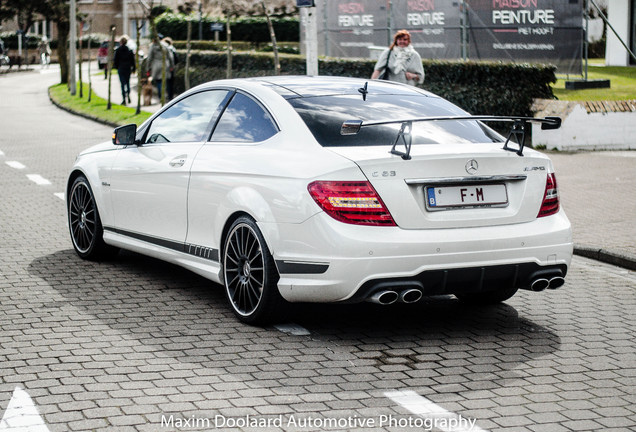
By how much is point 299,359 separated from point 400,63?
963 cm

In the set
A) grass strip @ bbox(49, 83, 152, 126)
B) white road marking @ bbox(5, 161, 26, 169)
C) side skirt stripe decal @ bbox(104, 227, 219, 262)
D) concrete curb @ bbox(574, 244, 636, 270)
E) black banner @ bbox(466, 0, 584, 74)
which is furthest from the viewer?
grass strip @ bbox(49, 83, 152, 126)

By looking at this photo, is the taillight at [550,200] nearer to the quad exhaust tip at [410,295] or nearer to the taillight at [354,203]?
the quad exhaust tip at [410,295]

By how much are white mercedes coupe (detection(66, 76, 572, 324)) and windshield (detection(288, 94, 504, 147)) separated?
0.5 inches

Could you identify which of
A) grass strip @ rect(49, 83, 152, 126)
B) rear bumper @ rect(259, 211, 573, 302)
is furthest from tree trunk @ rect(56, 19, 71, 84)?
rear bumper @ rect(259, 211, 573, 302)

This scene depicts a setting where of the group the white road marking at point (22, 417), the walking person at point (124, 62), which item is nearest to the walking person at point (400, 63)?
the white road marking at point (22, 417)

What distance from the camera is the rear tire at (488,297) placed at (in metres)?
7.28

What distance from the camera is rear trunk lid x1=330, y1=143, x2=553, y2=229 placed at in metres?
5.97

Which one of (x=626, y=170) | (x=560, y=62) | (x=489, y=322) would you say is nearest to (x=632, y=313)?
(x=489, y=322)

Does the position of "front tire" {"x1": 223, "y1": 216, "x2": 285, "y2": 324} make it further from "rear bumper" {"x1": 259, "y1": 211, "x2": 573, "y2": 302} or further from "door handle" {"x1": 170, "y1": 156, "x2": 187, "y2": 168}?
"door handle" {"x1": 170, "y1": 156, "x2": 187, "y2": 168}

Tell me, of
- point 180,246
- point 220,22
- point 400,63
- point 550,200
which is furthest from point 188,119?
point 220,22

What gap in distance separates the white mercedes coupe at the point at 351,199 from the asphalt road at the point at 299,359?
33cm

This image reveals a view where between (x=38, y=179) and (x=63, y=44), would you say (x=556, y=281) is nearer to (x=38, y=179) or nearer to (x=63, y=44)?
(x=38, y=179)

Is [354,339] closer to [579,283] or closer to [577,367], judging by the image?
[577,367]

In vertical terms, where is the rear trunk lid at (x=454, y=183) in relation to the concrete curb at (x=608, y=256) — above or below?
above
